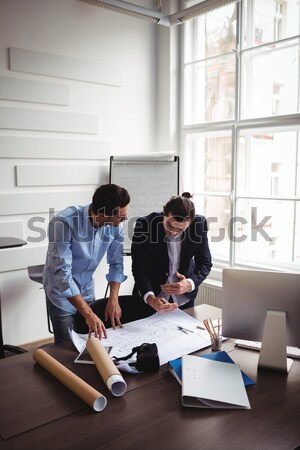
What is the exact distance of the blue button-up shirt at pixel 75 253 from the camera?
209 centimetres

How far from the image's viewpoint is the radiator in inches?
152

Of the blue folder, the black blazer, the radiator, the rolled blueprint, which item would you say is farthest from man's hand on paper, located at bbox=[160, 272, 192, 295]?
the radiator

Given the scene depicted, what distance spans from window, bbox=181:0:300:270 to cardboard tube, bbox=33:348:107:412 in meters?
2.51

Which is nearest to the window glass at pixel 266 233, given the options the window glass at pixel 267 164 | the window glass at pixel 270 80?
the window glass at pixel 267 164

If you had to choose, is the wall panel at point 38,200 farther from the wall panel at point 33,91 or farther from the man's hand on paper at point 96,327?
the man's hand on paper at point 96,327

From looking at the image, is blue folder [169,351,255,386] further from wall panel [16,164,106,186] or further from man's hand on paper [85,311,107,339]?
wall panel [16,164,106,186]

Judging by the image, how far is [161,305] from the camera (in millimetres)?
2143

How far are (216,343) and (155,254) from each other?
2.37ft

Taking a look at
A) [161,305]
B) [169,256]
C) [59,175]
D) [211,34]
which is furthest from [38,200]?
[211,34]

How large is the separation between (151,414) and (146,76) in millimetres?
3608

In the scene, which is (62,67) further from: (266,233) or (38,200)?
(266,233)

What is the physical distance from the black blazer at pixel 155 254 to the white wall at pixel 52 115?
60.0 inches

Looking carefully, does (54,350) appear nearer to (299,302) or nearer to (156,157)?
(299,302)

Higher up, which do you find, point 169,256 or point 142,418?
point 169,256
